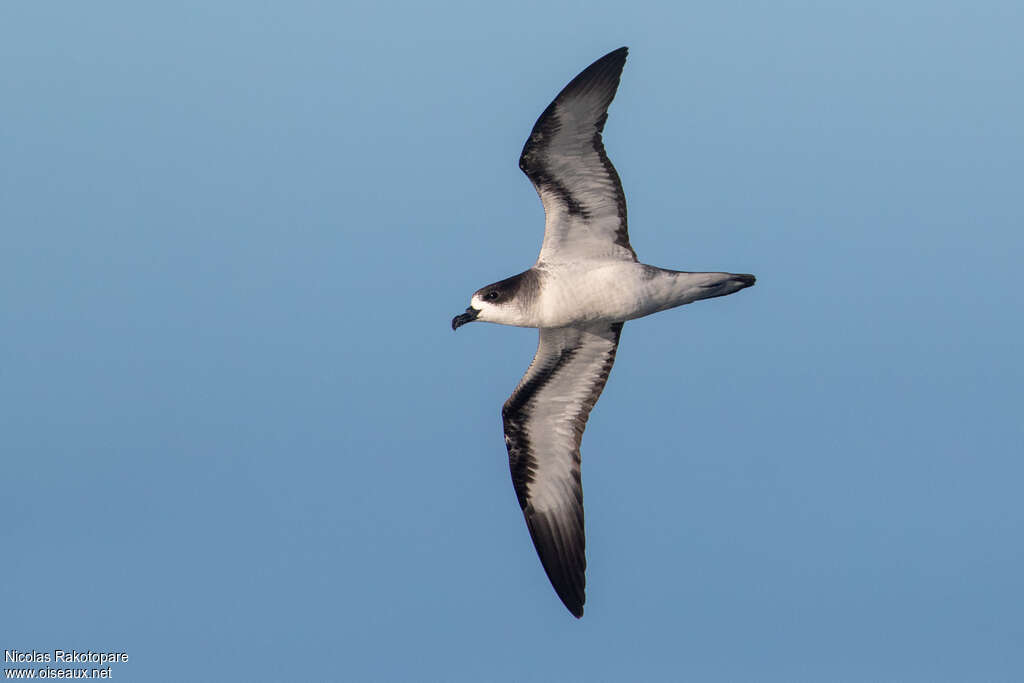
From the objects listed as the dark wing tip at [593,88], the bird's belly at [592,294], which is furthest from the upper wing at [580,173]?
the bird's belly at [592,294]

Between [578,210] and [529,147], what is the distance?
119cm

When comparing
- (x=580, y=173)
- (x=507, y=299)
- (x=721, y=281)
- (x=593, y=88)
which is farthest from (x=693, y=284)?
(x=593, y=88)

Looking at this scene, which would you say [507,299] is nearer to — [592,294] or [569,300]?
[569,300]

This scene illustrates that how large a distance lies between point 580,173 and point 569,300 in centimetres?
181

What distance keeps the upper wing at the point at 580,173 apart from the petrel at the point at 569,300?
0.01 m

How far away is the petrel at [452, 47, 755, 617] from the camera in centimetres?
1808

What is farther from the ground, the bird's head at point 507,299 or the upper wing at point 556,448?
the bird's head at point 507,299

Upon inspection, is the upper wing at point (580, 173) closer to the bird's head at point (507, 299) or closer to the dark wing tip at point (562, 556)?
the bird's head at point (507, 299)

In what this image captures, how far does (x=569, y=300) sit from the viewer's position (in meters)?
18.8

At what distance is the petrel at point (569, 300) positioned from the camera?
18.1 meters

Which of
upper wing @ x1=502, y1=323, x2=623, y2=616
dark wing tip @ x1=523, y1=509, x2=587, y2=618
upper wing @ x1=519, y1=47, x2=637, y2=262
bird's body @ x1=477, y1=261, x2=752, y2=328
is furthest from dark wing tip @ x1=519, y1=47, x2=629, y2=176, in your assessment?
dark wing tip @ x1=523, y1=509, x2=587, y2=618

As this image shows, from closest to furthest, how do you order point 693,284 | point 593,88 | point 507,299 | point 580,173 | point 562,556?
point 593,88 → point 580,173 → point 693,284 → point 507,299 → point 562,556

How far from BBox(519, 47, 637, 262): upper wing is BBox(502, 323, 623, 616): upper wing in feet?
6.23

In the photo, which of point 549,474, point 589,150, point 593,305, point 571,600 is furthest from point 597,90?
point 571,600
